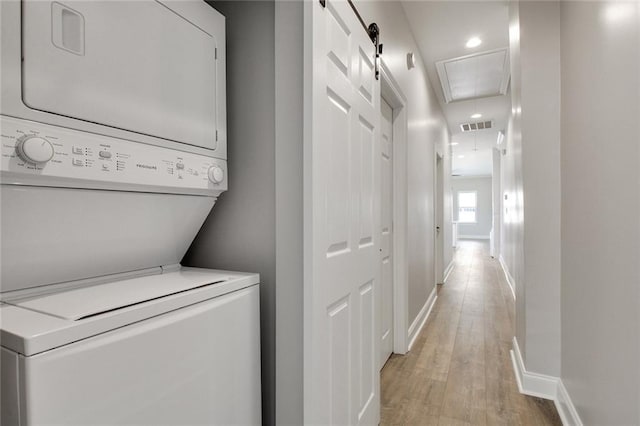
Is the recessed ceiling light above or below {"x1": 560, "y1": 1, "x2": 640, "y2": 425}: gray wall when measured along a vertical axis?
above

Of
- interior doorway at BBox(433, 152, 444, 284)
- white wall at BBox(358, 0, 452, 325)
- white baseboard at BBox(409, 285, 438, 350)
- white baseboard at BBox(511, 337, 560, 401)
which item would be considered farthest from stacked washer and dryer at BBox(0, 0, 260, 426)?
interior doorway at BBox(433, 152, 444, 284)

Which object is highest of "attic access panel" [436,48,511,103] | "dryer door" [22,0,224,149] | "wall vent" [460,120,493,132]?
"attic access panel" [436,48,511,103]

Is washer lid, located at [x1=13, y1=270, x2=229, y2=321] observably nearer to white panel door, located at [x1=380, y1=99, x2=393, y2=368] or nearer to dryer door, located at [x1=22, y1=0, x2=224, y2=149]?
dryer door, located at [x1=22, y1=0, x2=224, y2=149]

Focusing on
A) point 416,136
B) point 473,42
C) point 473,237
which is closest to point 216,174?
point 416,136

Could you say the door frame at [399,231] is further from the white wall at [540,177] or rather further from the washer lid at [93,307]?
the washer lid at [93,307]

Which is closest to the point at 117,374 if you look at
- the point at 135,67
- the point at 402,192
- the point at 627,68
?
the point at 135,67

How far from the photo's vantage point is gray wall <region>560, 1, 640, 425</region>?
3.54ft

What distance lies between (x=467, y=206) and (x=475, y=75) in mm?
10870

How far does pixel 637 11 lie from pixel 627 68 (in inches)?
6.7

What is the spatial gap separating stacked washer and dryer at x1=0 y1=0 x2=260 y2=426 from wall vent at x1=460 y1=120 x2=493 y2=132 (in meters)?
5.53

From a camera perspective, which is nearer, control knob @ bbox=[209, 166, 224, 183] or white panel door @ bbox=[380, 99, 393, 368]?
control knob @ bbox=[209, 166, 224, 183]

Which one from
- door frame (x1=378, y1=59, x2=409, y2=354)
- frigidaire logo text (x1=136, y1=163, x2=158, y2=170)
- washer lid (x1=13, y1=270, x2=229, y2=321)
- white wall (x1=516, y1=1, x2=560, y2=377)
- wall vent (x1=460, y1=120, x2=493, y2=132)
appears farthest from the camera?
wall vent (x1=460, y1=120, x2=493, y2=132)

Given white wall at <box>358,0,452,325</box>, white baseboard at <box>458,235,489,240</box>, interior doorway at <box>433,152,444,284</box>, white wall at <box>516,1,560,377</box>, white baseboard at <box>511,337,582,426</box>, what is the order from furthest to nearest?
white baseboard at <box>458,235,489,240</box> < interior doorway at <box>433,152,444,284</box> < white wall at <box>358,0,452,325</box> < white wall at <box>516,1,560,377</box> < white baseboard at <box>511,337,582,426</box>

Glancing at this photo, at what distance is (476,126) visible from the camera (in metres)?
5.78
